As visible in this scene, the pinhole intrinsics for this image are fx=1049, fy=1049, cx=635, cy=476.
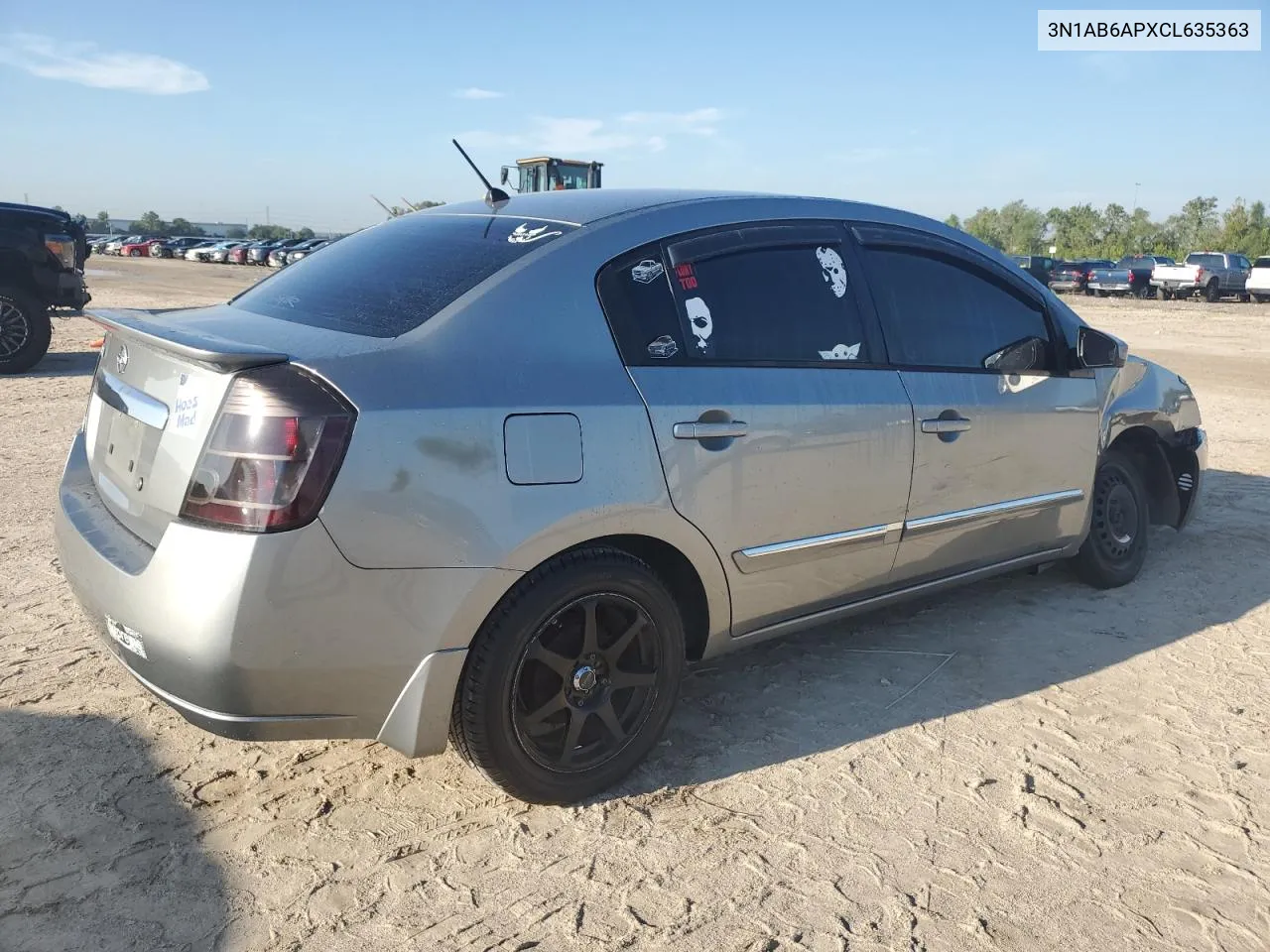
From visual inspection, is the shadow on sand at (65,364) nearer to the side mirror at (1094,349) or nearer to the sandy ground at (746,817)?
the sandy ground at (746,817)

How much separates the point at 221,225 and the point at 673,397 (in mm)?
168299

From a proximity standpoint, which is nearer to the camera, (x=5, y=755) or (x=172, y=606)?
(x=172, y=606)

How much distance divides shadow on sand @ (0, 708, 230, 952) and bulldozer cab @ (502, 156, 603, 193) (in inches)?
862

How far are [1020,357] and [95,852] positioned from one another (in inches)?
141

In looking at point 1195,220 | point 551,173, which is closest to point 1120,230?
point 1195,220

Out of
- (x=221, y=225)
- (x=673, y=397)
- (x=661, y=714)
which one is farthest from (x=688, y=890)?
(x=221, y=225)

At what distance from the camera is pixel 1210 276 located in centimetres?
3600

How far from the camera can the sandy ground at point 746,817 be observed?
250 cm

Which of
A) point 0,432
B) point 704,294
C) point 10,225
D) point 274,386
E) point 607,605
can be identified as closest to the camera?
point 274,386

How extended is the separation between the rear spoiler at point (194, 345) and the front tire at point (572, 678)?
0.87 m

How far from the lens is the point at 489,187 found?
12.3ft

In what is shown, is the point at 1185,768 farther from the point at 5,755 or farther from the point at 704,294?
the point at 5,755

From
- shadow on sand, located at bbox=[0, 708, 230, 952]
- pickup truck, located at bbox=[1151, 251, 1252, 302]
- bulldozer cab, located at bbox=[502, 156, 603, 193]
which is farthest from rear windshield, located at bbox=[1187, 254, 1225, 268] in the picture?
shadow on sand, located at bbox=[0, 708, 230, 952]

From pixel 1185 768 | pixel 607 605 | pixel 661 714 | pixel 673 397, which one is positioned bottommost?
pixel 1185 768
